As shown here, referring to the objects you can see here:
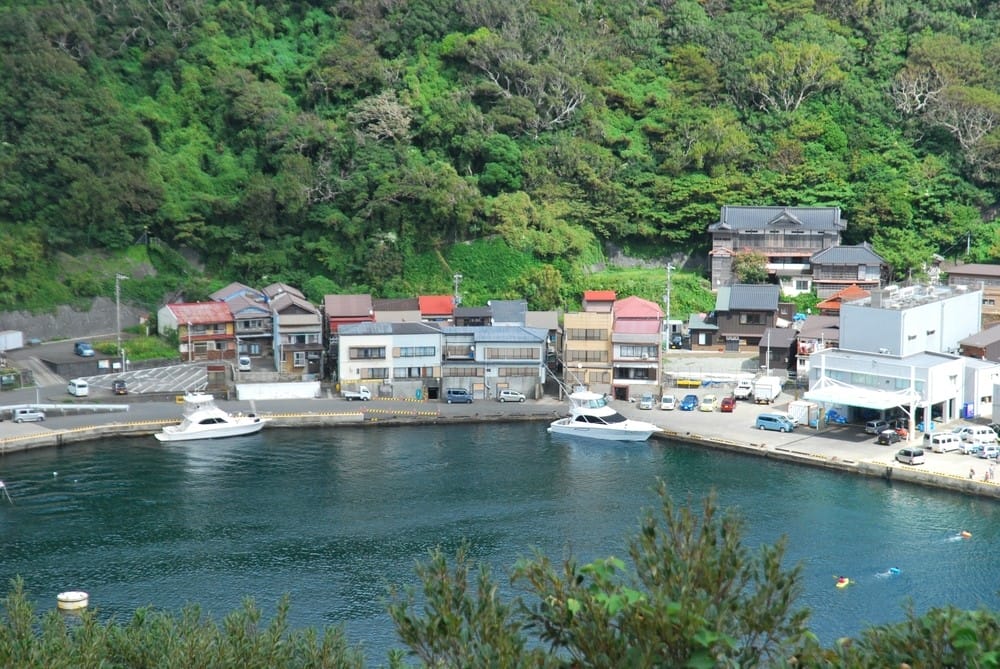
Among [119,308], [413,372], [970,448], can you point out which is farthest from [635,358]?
[119,308]

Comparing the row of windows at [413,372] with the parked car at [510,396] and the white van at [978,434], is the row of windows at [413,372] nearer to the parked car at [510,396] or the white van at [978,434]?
the parked car at [510,396]

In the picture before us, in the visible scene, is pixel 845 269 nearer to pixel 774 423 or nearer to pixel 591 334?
pixel 591 334

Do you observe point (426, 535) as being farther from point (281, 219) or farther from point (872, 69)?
point (872, 69)

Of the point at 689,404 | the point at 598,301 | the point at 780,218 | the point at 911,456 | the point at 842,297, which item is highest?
the point at 780,218

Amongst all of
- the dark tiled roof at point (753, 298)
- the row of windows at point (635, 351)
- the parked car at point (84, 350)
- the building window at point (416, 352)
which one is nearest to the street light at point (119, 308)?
the parked car at point (84, 350)

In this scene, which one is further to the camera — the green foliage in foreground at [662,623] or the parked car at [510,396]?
the parked car at [510,396]

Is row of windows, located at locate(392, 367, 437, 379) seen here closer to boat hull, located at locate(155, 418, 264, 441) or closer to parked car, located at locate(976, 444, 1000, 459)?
boat hull, located at locate(155, 418, 264, 441)
